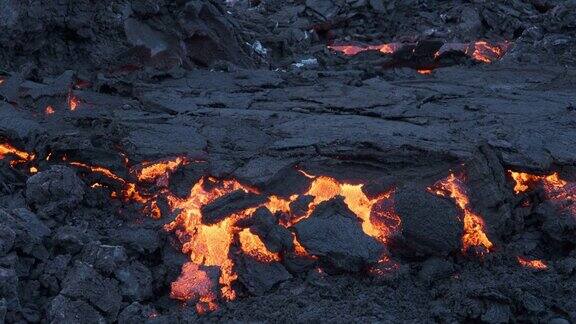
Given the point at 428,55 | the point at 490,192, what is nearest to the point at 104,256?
the point at 490,192

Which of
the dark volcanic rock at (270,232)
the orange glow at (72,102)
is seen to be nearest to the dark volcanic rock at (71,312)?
the dark volcanic rock at (270,232)

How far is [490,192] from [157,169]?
2596 mm

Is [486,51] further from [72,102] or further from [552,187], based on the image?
[72,102]

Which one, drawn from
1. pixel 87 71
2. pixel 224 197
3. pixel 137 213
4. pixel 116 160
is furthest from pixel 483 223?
pixel 87 71

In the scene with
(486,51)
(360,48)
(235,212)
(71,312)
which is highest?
(71,312)

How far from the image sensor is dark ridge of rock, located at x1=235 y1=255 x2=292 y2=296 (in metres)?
3.68

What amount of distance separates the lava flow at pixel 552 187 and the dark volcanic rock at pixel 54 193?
342cm

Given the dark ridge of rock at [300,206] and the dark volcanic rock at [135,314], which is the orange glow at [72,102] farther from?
the dark volcanic rock at [135,314]

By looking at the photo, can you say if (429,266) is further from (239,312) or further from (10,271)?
(10,271)

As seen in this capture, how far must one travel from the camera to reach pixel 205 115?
5.72 m

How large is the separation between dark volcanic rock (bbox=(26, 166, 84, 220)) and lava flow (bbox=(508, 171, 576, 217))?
3.42 meters

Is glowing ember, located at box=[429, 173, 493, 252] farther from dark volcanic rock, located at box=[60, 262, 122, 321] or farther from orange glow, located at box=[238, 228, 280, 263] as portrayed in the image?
dark volcanic rock, located at box=[60, 262, 122, 321]

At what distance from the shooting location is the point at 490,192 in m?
4.32

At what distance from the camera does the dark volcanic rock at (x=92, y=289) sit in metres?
3.33
